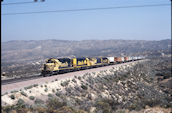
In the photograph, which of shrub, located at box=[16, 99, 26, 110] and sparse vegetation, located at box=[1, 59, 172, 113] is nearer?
shrub, located at box=[16, 99, 26, 110]

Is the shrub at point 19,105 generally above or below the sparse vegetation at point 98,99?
above

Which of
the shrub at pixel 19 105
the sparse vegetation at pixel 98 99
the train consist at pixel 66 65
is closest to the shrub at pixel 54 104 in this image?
the sparse vegetation at pixel 98 99

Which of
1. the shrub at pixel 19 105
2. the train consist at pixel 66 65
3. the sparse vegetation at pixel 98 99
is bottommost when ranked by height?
the sparse vegetation at pixel 98 99

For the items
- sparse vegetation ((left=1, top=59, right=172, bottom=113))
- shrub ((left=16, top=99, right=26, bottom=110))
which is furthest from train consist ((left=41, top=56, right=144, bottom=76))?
shrub ((left=16, top=99, right=26, bottom=110))

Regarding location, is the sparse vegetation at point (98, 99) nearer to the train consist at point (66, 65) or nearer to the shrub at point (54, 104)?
the shrub at point (54, 104)

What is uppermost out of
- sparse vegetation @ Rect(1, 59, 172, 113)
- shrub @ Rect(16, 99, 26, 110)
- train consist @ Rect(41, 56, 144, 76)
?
train consist @ Rect(41, 56, 144, 76)

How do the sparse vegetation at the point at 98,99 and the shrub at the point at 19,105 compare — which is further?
the sparse vegetation at the point at 98,99

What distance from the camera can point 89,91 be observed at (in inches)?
1169

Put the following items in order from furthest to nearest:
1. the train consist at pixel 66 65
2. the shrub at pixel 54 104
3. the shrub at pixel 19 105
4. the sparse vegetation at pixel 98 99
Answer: the train consist at pixel 66 65
the sparse vegetation at pixel 98 99
the shrub at pixel 54 104
the shrub at pixel 19 105

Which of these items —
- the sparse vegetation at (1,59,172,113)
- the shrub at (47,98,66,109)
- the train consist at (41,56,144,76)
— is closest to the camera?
the shrub at (47,98,66,109)

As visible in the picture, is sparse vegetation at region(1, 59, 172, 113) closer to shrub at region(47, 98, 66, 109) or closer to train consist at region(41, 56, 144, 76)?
shrub at region(47, 98, 66, 109)

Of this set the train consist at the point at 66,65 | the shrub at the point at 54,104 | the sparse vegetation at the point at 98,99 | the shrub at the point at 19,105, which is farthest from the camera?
the train consist at the point at 66,65

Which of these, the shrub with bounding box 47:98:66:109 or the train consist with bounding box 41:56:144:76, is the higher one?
the train consist with bounding box 41:56:144:76

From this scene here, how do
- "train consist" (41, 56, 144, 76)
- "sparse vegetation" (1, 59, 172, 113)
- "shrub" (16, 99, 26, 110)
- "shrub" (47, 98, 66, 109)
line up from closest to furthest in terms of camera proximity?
"shrub" (16, 99, 26, 110) → "shrub" (47, 98, 66, 109) → "sparse vegetation" (1, 59, 172, 113) → "train consist" (41, 56, 144, 76)
